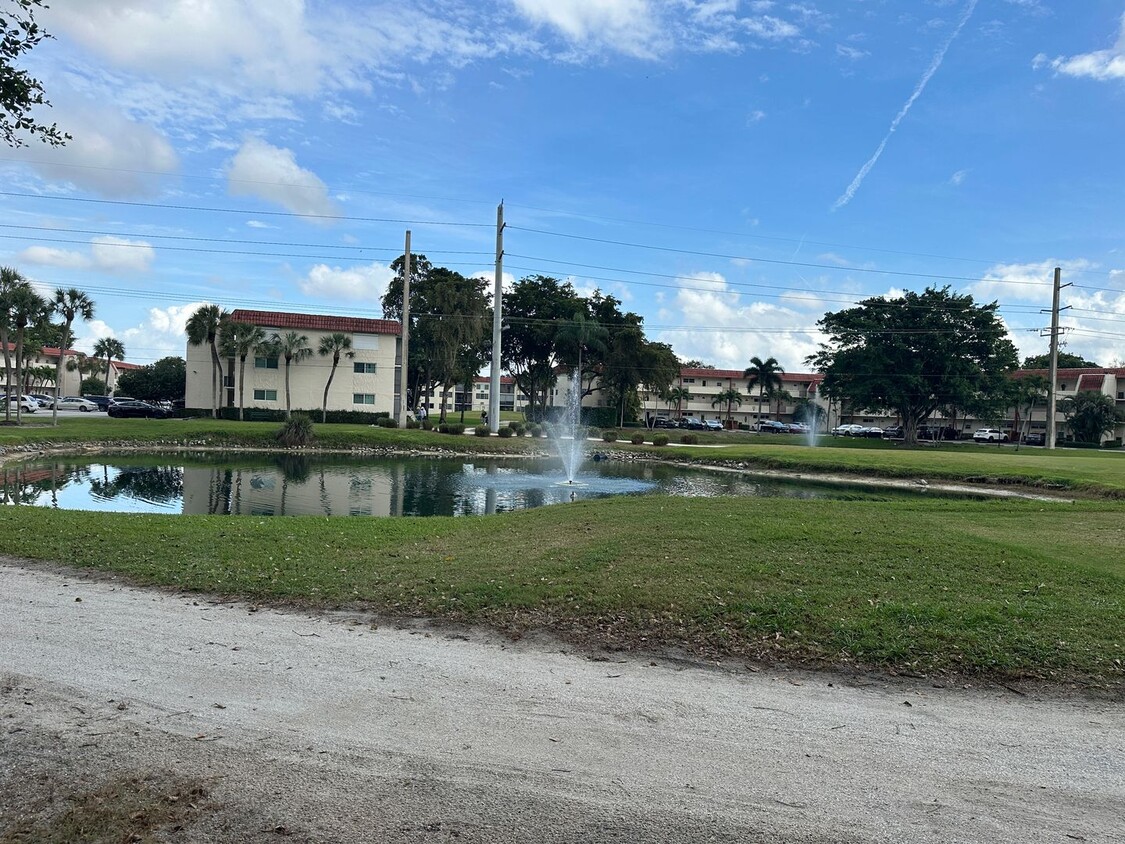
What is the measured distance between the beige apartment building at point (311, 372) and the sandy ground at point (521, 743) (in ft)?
205

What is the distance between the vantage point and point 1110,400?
82.0 meters

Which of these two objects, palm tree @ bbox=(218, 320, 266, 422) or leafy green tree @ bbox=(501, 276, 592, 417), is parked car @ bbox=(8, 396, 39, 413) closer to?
palm tree @ bbox=(218, 320, 266, 422)

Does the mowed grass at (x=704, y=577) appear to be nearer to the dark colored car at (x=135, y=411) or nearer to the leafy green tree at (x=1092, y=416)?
the dark colored car at (x=135, y=411)

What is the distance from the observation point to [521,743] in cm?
510

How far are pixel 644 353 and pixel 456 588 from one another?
6684 cm

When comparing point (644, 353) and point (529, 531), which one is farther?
point (644, 353)

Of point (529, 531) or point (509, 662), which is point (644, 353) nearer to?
point (529, 531)

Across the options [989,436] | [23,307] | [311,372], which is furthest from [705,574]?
[989,436]

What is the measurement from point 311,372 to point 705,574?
207 ft

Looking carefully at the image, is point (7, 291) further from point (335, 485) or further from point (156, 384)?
point (156, 384)

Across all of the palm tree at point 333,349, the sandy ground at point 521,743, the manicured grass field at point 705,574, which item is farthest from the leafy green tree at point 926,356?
the sandy ground at point 521,743

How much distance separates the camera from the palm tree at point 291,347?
2539 inches

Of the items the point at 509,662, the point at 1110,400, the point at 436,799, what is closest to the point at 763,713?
the point at 509,662

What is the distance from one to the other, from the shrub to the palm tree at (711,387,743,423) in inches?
2947
